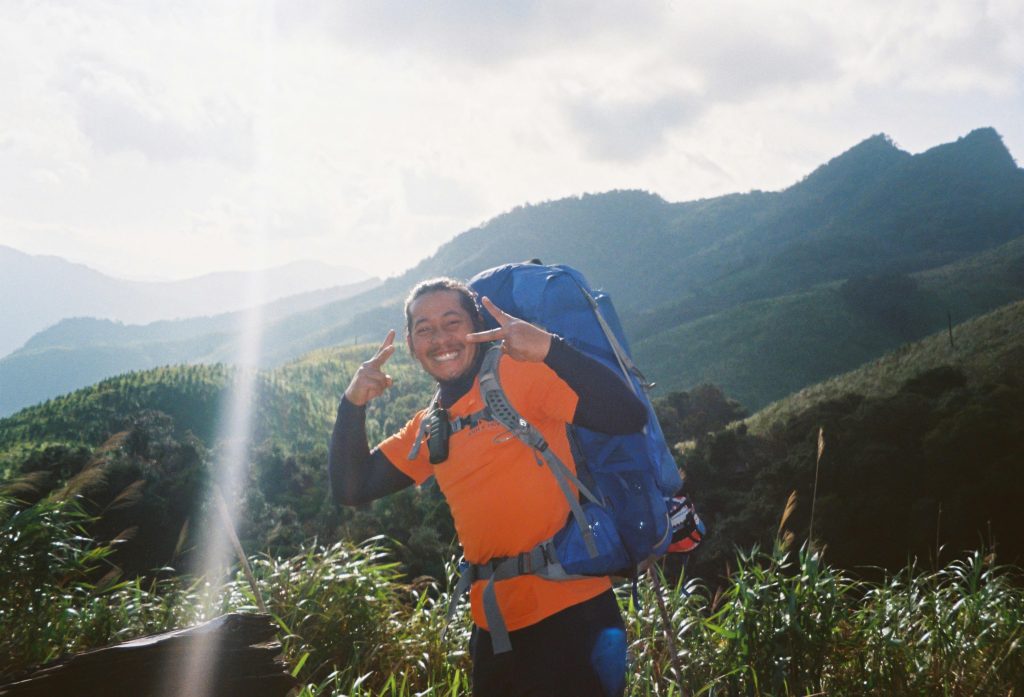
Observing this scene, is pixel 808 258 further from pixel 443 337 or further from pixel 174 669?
pixel 174 669

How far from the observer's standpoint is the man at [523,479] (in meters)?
2.00

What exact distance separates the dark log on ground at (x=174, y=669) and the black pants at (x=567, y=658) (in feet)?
2.15

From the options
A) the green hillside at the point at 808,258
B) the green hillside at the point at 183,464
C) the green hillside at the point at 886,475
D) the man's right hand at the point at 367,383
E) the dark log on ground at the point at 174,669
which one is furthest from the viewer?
the green hillside at the point at 808,258

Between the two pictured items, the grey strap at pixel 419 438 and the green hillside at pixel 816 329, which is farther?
the green hillside at pixel 816 329

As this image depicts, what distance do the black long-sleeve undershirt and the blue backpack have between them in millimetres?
123

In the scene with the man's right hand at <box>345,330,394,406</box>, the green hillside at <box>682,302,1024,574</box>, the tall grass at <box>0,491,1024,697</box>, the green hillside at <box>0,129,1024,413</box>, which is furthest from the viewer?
the green hillside at <box>0,129,1024,413</box>

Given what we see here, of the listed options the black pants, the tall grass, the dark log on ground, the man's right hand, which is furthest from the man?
the tall grass

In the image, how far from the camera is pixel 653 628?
3.70m

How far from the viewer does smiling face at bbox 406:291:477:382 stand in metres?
2.36

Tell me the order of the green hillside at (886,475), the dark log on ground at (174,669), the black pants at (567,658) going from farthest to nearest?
the green hillside at (886,475), the black pants at (567,658), the dark log on ground at (174,669)

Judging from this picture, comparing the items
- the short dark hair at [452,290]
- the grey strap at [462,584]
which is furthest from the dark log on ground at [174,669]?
the short dark hair at [452,290]

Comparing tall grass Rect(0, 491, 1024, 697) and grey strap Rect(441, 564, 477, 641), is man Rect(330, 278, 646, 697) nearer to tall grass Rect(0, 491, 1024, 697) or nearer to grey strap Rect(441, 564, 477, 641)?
grey strap Rect(441, 564, 477, 641)

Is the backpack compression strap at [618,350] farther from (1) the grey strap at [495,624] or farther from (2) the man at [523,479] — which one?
(1) the grey strap at [495,624]

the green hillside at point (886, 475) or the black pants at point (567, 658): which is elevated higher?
the black pants at point (567, 658)
